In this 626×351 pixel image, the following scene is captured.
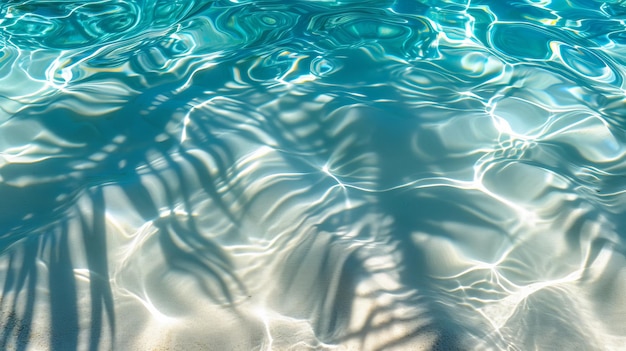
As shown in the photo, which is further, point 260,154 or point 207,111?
point 207,111

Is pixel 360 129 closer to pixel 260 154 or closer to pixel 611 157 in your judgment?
pixel 260 154

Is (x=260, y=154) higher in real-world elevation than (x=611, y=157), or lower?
higher

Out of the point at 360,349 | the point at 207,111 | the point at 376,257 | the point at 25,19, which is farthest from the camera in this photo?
the point at 25,19

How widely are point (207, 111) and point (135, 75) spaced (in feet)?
2.79

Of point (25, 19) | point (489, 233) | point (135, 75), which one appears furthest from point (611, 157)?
point (25, 19)

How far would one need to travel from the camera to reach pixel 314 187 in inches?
104

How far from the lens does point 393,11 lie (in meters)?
4.49

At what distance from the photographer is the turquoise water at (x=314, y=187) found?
6.80 ft

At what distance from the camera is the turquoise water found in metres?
2.07

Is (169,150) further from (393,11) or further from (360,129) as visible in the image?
(393,11)

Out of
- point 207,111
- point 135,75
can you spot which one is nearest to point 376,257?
point 207,111

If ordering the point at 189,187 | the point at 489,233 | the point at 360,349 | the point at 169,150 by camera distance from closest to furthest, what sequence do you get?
the point at 360,349 < the point at 489,233 < the point at 189,187 < the point at 169,150

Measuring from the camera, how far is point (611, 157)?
2.94 m

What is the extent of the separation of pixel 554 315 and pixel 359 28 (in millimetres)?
2860
